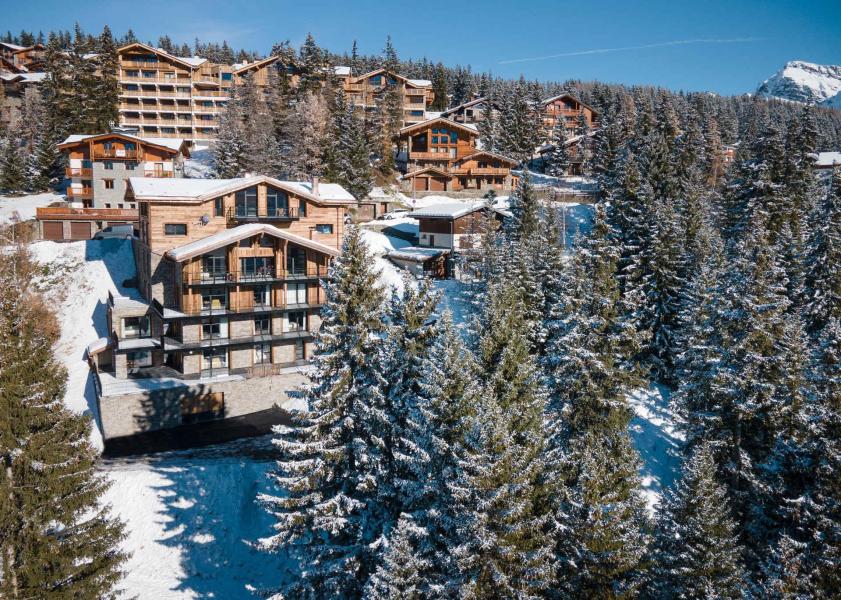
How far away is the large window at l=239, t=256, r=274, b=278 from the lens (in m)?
40.1

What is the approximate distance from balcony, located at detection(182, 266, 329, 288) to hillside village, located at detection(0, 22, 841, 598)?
0.76 ft

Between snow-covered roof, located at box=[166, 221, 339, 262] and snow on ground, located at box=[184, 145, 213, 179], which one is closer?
snow-covered roof, located at box=[166, 221, 339, 262]

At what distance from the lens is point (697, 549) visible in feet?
69.6

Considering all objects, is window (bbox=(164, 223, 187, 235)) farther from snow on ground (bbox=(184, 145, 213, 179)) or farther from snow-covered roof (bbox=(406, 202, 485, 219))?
snow on ground (bbox=(184, 145, 213, 179))

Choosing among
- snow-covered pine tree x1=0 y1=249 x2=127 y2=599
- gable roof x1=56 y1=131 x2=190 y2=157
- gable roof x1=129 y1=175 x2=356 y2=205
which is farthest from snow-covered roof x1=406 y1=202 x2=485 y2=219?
snow-covered pine tree x1=0 y1=249 x2=127 y2=599

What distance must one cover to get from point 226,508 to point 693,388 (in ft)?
85.6

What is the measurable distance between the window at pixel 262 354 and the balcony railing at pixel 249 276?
5.03 meters

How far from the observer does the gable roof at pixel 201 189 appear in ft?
130

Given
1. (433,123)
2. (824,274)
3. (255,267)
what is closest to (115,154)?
(255,267)

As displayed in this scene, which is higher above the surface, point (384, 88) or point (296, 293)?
point (384, 88)

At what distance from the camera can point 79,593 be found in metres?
18.9

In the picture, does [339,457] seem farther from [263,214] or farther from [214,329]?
[263,214]

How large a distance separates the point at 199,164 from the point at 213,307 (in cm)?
4303

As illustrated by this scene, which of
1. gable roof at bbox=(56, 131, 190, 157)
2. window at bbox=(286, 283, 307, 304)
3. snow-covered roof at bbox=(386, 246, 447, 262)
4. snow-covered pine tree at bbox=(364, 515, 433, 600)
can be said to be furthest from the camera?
gable roof at bbox=(56, 131, 190, 157)
